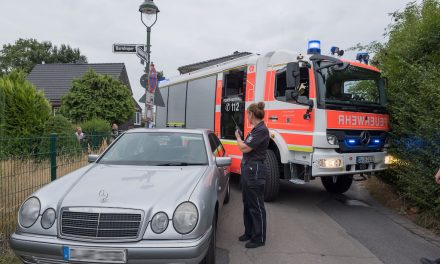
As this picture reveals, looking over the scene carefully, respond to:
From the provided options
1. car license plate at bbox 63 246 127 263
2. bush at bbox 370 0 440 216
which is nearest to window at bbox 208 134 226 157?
car license plate at bbox 63 246 127 263

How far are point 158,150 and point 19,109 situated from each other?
7.16 m

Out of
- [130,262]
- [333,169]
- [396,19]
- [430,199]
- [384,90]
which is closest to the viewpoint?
[130,262]

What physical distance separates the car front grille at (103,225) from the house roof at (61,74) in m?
31.4

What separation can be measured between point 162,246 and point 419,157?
4.69 meters

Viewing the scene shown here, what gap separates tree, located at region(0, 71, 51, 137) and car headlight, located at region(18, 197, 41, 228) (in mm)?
7203

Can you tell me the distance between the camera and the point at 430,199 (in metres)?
5.74

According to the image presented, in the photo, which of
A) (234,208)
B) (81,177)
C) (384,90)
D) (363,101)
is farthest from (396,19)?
(81,177)

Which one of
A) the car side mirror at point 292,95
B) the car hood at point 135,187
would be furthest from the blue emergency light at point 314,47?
the car hood at point 135,187

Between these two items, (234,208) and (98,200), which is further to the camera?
(234,208)

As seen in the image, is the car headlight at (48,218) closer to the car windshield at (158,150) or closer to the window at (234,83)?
the car windshield at (158,150)

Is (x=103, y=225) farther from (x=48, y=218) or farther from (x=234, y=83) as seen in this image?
(x=234, y=83)

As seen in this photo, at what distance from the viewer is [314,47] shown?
22.9 feet

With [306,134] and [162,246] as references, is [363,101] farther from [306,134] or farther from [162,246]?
[162,246]

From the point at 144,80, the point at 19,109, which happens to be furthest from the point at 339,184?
the point at 19,109
